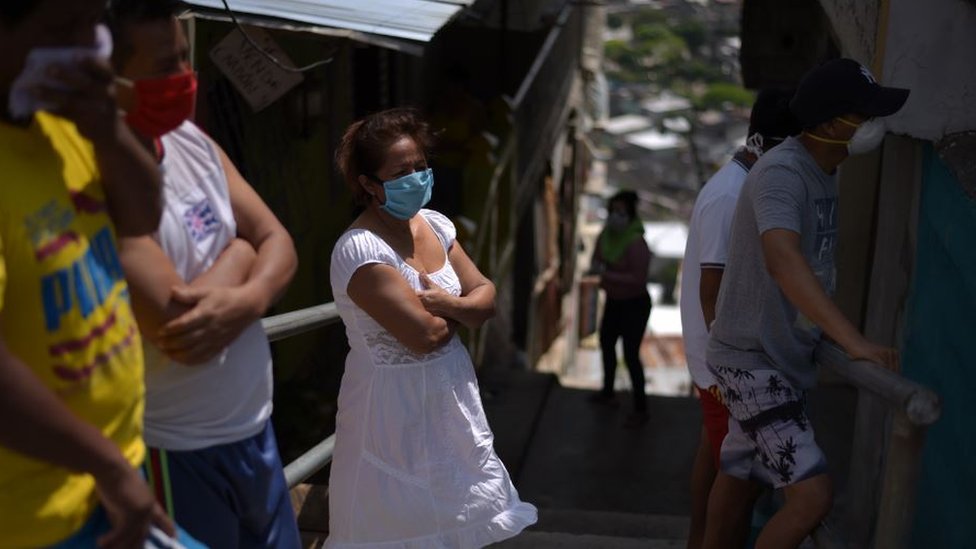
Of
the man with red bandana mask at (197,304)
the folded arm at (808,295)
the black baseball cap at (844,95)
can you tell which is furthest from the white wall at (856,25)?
the man with red bandana mask at (197,304)

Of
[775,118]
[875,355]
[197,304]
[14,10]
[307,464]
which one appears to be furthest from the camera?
[775,118]

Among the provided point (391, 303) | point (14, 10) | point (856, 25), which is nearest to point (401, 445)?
point (391, 303)

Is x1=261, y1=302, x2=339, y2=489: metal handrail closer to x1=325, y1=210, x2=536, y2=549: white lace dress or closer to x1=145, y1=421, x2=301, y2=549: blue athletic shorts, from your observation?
x1=325, y1=210, x2=536, y2=549: white lace dress

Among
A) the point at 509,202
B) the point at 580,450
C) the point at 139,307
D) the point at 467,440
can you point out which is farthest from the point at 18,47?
the point at 509,202

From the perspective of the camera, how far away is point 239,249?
238 centimetres

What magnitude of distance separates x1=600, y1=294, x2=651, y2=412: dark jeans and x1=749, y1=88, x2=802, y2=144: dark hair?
11.2 ft

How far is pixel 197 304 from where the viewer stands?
7.23ft

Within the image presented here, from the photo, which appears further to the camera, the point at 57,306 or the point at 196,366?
the point at 196,366

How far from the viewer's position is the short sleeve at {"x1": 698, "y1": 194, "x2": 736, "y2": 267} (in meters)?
3.71

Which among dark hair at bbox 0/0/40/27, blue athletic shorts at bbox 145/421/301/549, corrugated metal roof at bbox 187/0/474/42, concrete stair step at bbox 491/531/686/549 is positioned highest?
dark hair at bbox 0/0/40/27

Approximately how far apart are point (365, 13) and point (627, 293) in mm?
2490

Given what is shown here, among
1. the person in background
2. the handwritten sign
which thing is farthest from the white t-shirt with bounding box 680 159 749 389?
the handwritten sign

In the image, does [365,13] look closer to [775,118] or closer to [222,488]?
[775,118]

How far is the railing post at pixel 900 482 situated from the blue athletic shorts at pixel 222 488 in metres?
1.34
